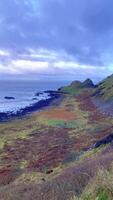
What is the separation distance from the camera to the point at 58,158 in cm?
3472

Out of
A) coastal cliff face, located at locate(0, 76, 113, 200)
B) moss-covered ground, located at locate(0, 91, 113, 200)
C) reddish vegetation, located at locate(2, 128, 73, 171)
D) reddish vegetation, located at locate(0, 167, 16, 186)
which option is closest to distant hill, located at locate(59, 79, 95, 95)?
coastal cliff face, located at locate(0, 76, 113, 200)

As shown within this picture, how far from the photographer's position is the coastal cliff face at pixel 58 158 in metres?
12.3

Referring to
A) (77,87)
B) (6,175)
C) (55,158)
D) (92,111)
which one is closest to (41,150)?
(55,158)

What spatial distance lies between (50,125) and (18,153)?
2132cm

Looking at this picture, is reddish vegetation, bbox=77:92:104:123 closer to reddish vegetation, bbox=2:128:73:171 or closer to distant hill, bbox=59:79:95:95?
reddish vegetation, bbox=2:128:73:171

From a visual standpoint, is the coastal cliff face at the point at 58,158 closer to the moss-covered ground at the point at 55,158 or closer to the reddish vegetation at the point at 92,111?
the moss-covered ground at the point at 55,158

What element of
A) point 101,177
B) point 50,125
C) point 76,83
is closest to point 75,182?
point 101,177

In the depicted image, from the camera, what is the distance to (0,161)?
35.8 meters

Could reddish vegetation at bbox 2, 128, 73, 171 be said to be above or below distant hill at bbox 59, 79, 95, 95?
below

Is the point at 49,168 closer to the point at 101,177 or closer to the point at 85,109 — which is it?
the point at 101,177

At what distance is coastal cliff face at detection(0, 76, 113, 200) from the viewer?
12289mm

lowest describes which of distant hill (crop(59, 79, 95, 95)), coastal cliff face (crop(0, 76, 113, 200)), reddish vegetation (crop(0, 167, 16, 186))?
reddish vegetation (crop(0, 167, 16, 186))

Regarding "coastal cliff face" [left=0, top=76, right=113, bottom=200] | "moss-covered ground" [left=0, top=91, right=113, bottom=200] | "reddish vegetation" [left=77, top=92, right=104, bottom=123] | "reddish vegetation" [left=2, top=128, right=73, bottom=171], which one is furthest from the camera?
"reddish vegetation" [left=77, top=92, right=104, bottom=123]

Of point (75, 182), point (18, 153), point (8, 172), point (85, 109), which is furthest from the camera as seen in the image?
point (85, 109)
